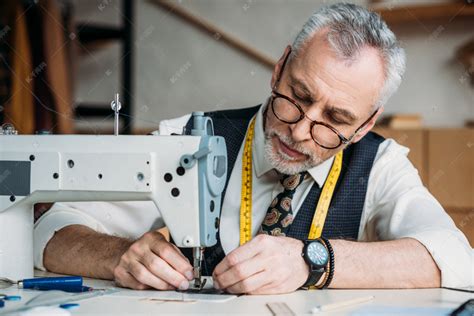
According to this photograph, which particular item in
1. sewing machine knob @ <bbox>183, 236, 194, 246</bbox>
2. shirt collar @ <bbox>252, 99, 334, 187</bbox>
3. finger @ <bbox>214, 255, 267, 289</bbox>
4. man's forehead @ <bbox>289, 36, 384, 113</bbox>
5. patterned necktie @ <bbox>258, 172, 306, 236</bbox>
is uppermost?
man's forehead @ <bbox>289, 36, 384, 113</bbox>

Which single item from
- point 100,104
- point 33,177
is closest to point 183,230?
point 33,177

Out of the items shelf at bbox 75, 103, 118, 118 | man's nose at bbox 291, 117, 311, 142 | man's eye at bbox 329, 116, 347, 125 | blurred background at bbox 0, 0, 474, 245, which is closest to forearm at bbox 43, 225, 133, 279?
man's nose at bbox 291, 117, 311, 142

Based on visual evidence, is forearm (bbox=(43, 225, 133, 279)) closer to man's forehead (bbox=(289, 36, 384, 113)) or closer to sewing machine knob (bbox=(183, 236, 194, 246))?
sewing machine knob (bbox=(183, 236, 194, 246))

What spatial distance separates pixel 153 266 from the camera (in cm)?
169

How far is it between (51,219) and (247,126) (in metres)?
0.72

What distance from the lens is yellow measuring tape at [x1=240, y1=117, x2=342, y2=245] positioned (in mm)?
2213

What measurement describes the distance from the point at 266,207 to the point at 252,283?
0.65 meters

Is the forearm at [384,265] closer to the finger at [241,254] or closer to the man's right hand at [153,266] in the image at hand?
the finger at [241,254]

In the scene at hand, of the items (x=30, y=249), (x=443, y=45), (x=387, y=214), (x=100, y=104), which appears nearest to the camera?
(x=30, y=249)

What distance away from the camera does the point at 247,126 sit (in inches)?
95.1

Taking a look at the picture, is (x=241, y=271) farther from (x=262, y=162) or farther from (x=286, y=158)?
(x=262, y=162)

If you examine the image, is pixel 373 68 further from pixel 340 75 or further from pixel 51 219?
pixel 51 219

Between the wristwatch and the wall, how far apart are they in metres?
2.76

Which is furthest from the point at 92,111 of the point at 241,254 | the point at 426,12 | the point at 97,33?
the point at 241,254
